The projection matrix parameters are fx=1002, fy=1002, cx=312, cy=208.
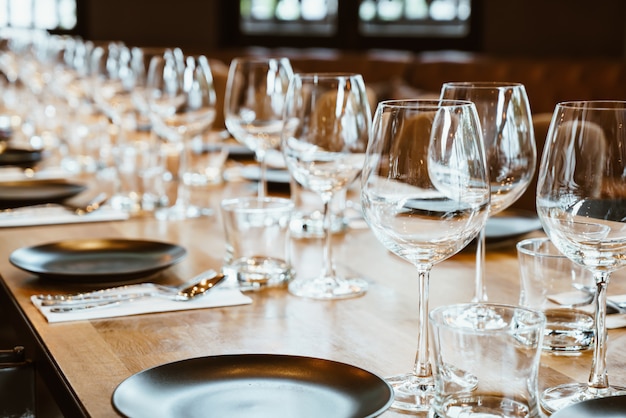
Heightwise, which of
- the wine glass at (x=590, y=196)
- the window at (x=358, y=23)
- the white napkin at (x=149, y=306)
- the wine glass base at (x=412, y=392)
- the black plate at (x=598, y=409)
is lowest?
the white napkin at (x=149, y=306)

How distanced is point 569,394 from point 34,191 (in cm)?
138

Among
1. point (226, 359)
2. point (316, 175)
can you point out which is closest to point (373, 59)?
point (316, 175)

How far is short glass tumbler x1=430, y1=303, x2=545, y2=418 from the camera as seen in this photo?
0.75 m

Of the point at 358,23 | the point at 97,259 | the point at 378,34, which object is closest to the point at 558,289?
the point at 97,259

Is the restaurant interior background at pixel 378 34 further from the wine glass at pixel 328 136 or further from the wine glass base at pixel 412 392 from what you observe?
the wine glass base at pixel 412 392

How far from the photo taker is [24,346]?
1.18m

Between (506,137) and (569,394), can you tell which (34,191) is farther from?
(569,394)

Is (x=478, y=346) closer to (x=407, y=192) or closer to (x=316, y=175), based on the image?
(x=407, y=192)

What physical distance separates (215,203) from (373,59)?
175 inches

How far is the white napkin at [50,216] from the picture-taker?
1732mm

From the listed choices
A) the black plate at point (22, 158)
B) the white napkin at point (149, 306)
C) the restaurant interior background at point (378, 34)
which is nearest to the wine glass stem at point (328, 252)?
the white napkin at point (149, 306)

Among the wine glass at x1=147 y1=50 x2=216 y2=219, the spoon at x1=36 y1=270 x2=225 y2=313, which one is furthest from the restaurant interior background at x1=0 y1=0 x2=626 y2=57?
the spoon at x1=36 y1=270 x2=225 y2=313

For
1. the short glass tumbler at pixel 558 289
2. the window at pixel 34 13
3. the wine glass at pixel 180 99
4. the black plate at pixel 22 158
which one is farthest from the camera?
the window at pixel 34 13

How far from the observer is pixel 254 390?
875 mm
